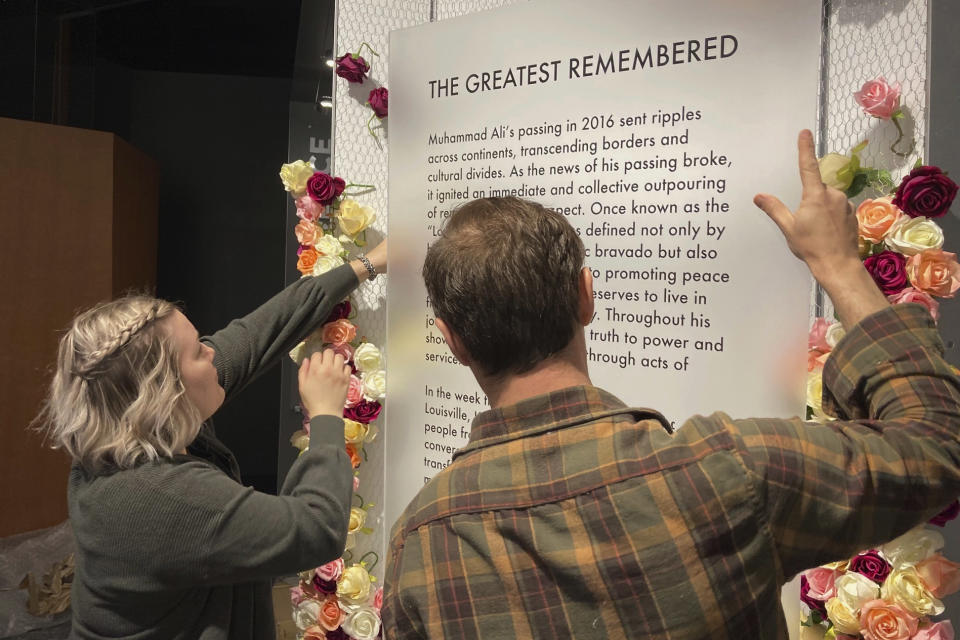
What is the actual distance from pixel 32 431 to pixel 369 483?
6.93 feet

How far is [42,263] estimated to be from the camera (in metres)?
3.40

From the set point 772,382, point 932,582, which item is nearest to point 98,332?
point 772,382

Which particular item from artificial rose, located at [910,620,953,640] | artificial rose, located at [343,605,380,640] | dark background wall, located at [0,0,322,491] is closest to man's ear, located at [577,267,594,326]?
artificial rose, located at [910,620,953,640]

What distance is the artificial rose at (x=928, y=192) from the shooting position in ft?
4.08

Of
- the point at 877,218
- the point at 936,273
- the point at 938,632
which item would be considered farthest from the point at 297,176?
the point at 938,632

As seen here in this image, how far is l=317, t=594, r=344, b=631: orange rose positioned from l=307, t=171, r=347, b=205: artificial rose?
3.80 ft

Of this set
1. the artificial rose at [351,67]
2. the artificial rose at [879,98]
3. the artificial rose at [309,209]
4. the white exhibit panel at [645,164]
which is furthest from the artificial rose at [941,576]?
the artificial rose at [351,67]

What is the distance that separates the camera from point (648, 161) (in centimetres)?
148

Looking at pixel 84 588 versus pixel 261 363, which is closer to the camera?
pixel 84 588

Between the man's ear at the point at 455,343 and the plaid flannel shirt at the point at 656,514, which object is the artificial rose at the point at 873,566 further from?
the man's ear at the point at 455,343

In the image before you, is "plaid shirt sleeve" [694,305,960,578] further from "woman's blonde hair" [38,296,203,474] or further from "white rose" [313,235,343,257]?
"white rose" [313,235,343,257]

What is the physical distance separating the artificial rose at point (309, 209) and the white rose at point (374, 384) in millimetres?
489

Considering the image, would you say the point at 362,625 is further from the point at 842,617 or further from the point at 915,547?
the point at 915,547

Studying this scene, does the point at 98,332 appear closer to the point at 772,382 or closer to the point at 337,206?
the point at 337,206
